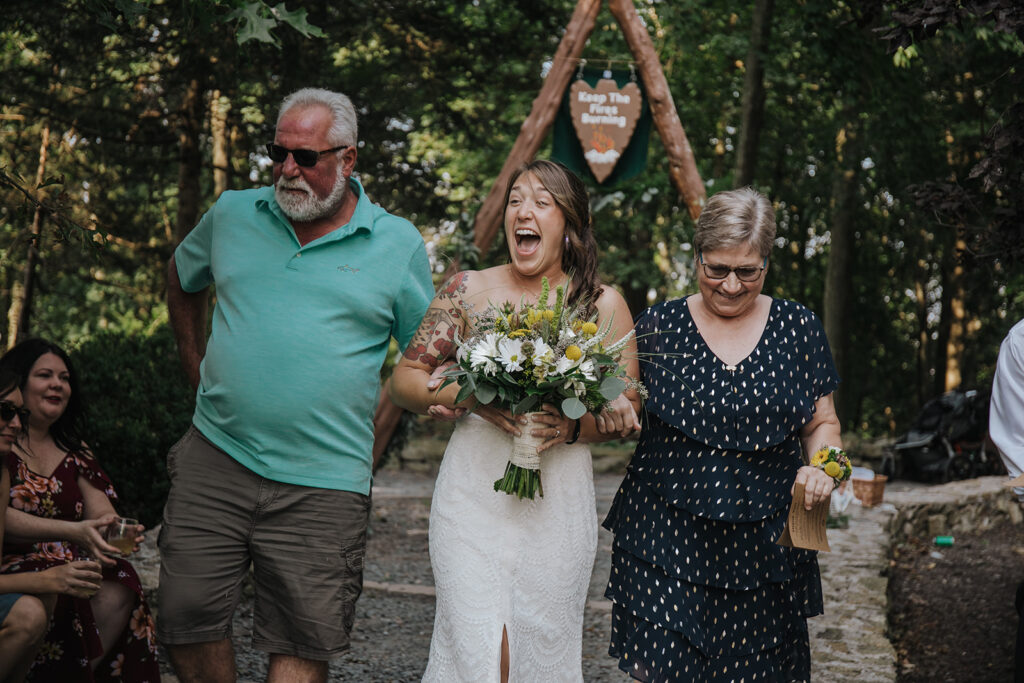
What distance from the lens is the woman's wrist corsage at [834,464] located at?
3.34 metres

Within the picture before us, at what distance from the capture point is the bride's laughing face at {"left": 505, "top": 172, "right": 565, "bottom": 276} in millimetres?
3594

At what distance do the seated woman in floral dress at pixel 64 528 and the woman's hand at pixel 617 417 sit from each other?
177 cm

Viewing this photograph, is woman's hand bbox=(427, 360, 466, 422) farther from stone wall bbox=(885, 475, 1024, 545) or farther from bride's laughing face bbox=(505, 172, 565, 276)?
stone wall bbox=(885, 475, 1024, 545)

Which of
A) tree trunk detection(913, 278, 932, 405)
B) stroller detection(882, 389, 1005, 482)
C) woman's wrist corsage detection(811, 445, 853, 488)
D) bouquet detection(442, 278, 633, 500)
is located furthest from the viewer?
tree trunk detection(913, 278, 932, 405)

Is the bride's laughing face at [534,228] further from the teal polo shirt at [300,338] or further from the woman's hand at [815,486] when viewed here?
the woman's hand at [815,486]

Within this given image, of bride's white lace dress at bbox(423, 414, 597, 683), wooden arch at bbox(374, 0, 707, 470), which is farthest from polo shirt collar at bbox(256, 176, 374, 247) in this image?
wooden arch at bbox(374, 0, 707, 470)

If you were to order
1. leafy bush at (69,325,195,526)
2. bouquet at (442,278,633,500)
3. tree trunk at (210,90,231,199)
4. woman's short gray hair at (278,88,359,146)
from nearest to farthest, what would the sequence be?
bouquet at (442,278,633,500), woman's short gray hair at (278,88,359,146), leafy bush at (69,325,195,526), tree trunk at (210,90,231,199)

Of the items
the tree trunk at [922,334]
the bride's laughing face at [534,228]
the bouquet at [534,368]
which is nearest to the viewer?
the bouquet at [534,368]

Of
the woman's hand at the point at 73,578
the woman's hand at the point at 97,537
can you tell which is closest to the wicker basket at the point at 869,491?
the woman's hand at the point at 97,537

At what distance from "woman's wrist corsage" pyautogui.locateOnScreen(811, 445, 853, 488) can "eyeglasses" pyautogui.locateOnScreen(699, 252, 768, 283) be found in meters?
0.63

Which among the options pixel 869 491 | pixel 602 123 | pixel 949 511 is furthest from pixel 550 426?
pixel 869 491

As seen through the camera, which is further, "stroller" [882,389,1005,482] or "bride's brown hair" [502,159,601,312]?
"stroller" [882,389,1005,482]

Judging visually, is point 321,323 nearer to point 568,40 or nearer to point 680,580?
point 680,580

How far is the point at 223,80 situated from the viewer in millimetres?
9906
